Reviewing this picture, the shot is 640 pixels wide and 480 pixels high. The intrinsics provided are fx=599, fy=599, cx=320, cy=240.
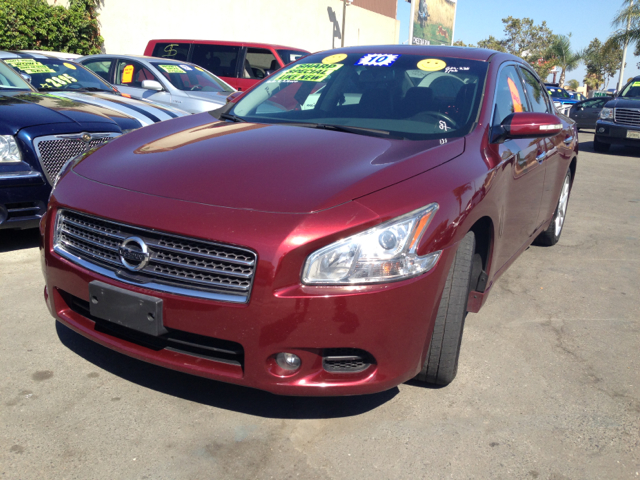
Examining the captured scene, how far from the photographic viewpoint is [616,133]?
1298cm

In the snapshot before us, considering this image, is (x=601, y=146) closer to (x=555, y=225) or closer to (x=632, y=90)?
(x=632, y=90)

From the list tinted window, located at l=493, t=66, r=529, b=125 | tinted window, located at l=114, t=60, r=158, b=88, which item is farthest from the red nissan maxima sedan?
tinted window, located at l=114, t=60, r=158, b=88

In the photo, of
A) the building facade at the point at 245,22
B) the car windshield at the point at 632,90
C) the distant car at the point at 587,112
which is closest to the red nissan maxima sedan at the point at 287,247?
the car windshield at the point at 632,90

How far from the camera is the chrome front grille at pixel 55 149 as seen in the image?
4246 mm

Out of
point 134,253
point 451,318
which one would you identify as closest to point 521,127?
point 451,318

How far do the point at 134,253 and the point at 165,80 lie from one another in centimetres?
721

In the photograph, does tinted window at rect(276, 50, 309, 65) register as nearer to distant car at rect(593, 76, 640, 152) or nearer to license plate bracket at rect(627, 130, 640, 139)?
distant car at rect(593, 76, 640, 152)

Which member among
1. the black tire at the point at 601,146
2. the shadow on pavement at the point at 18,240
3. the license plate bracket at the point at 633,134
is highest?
the license plate bracket at the point at 633,134

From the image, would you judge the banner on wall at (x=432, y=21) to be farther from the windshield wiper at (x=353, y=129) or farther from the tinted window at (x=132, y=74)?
the windshield wiper at (x=353, y=129)

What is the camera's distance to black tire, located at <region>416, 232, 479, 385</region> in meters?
2.48

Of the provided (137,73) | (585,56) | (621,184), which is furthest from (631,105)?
(585,56)

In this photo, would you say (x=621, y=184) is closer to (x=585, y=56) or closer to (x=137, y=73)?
(x=137, y=73)

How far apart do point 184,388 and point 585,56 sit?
64.1m

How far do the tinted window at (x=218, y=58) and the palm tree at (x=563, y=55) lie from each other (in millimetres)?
52799
